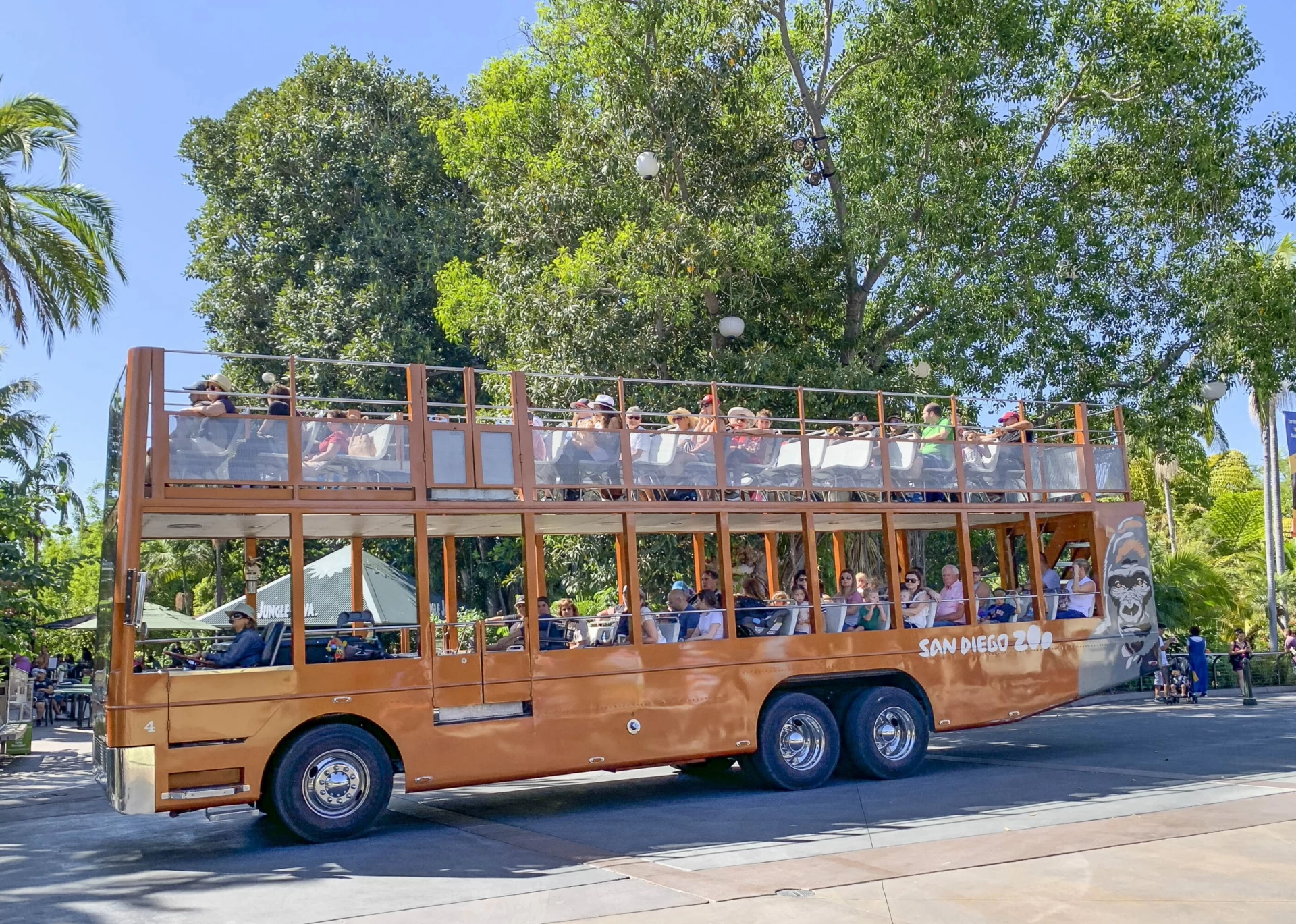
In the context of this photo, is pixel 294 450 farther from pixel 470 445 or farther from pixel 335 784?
pixel 335 784

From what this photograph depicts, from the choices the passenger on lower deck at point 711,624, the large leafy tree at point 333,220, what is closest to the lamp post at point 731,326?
the passenger on lower deck at point 711,624

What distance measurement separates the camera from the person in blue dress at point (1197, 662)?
2242 cm

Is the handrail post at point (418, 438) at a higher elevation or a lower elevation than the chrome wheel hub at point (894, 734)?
higher

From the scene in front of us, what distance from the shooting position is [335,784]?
991cm

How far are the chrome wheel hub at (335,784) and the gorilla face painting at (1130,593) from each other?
8.89 m

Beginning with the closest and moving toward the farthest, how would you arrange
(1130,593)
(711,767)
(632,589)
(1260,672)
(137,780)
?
(137,780) → (632,589) → (711,767) → (1130,593) → (1260,672)

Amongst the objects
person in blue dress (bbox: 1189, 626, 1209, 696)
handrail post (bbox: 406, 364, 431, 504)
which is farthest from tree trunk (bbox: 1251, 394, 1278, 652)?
handrail post (bbox: 406, 364, 431, 504)

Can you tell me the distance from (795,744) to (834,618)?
1424mm

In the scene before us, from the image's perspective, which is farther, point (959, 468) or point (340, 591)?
point (340, 591)

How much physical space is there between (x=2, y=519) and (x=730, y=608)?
1184 centimetres

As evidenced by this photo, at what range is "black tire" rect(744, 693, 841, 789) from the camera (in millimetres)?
12062

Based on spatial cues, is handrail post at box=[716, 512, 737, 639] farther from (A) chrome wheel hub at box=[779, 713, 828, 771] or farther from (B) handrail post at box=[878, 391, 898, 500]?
(B) handrail post at box=[878, 391, 898, 500]

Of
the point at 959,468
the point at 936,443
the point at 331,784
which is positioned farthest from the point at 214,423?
the point at 959,468

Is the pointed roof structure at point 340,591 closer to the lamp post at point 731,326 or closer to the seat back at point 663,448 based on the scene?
the lamp post at point 731,326
